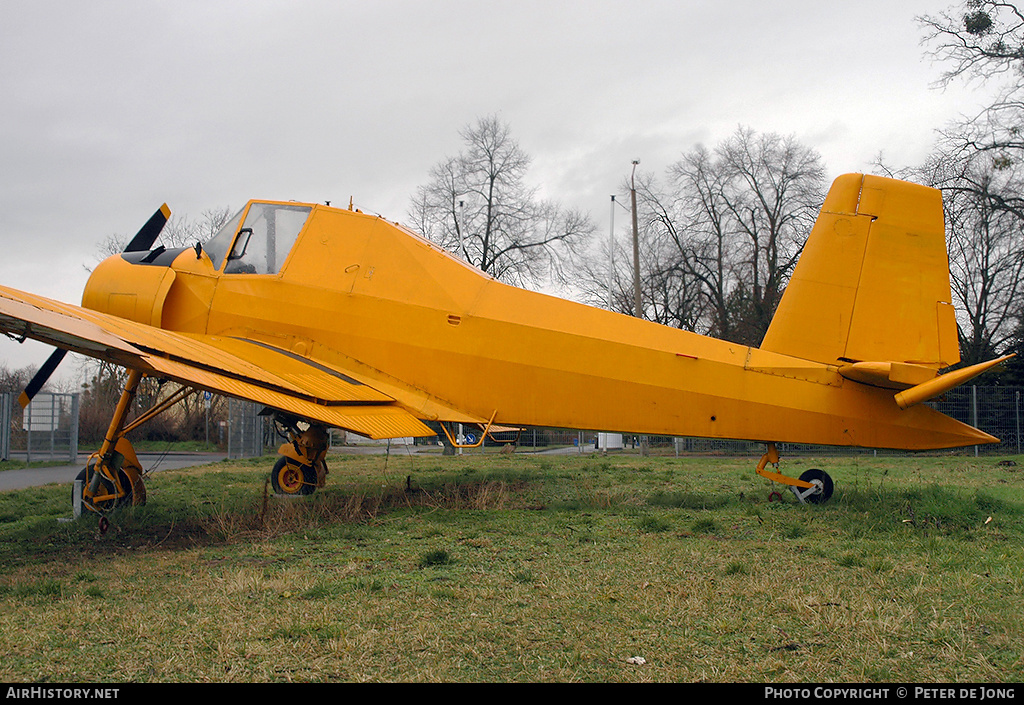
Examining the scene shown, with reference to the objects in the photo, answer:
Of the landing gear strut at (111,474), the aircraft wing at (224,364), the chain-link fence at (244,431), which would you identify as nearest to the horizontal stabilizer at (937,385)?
the aircraft wing at (224,364)

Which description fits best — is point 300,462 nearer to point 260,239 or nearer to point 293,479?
point 293,479

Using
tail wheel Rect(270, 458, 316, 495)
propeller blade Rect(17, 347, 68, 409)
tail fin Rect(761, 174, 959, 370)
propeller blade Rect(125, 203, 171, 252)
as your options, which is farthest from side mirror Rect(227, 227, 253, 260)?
A: tail fin Rect(761, 174, 959, 370)

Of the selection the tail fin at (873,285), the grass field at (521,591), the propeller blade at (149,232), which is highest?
the propeller blade at (149,232)

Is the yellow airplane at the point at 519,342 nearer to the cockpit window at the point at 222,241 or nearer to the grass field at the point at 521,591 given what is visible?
the cockpit window at the point at 222,241

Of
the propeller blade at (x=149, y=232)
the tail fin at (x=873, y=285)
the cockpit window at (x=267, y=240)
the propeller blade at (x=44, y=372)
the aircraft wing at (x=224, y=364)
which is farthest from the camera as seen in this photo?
the propeller blade at (x=149, y=232)

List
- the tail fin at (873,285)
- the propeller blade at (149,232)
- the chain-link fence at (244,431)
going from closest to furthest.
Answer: the tail fin at (873,285) → the propeller blade at (149,232) → the chain-link fence at (244,431)

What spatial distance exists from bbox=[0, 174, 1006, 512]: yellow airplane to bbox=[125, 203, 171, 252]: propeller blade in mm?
791

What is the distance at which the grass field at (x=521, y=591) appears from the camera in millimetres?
3566

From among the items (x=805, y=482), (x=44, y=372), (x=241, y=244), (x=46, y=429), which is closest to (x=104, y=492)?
(x=44, y=372)

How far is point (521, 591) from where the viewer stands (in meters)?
4.95

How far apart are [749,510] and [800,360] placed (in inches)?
76.5

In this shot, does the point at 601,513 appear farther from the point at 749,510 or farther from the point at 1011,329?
the point at 1011,329

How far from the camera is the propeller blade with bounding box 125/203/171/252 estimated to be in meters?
10.4
